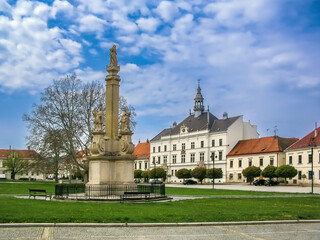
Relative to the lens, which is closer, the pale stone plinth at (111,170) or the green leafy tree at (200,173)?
the pale stone plinth at (111,170)

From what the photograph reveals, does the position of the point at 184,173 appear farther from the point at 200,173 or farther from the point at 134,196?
the point at 134,196

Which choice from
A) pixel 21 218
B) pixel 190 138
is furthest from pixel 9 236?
pixel 190 138

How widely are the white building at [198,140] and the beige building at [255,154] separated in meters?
2.20

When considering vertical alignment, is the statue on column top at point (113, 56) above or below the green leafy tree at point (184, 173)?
above

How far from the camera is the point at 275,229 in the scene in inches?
492

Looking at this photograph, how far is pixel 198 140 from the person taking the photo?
90.6 metres

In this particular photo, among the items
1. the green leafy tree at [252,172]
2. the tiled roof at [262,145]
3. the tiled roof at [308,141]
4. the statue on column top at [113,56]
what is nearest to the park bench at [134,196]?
the statue on column top at [113,56]

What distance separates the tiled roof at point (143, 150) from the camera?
110400mm

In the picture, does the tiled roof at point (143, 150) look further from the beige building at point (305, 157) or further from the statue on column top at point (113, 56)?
the statue on column top at point (113, 56)

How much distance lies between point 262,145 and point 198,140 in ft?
60.1

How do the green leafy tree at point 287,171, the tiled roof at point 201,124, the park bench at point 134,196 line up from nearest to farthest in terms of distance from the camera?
the park bench at point 134,196 < the green leafy tree at point 287,171 < the tiled roof at point 201,124

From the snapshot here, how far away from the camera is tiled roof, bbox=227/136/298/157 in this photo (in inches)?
2837

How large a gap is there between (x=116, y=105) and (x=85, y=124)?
24.4m

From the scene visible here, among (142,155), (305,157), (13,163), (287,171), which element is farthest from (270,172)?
(13,163)
